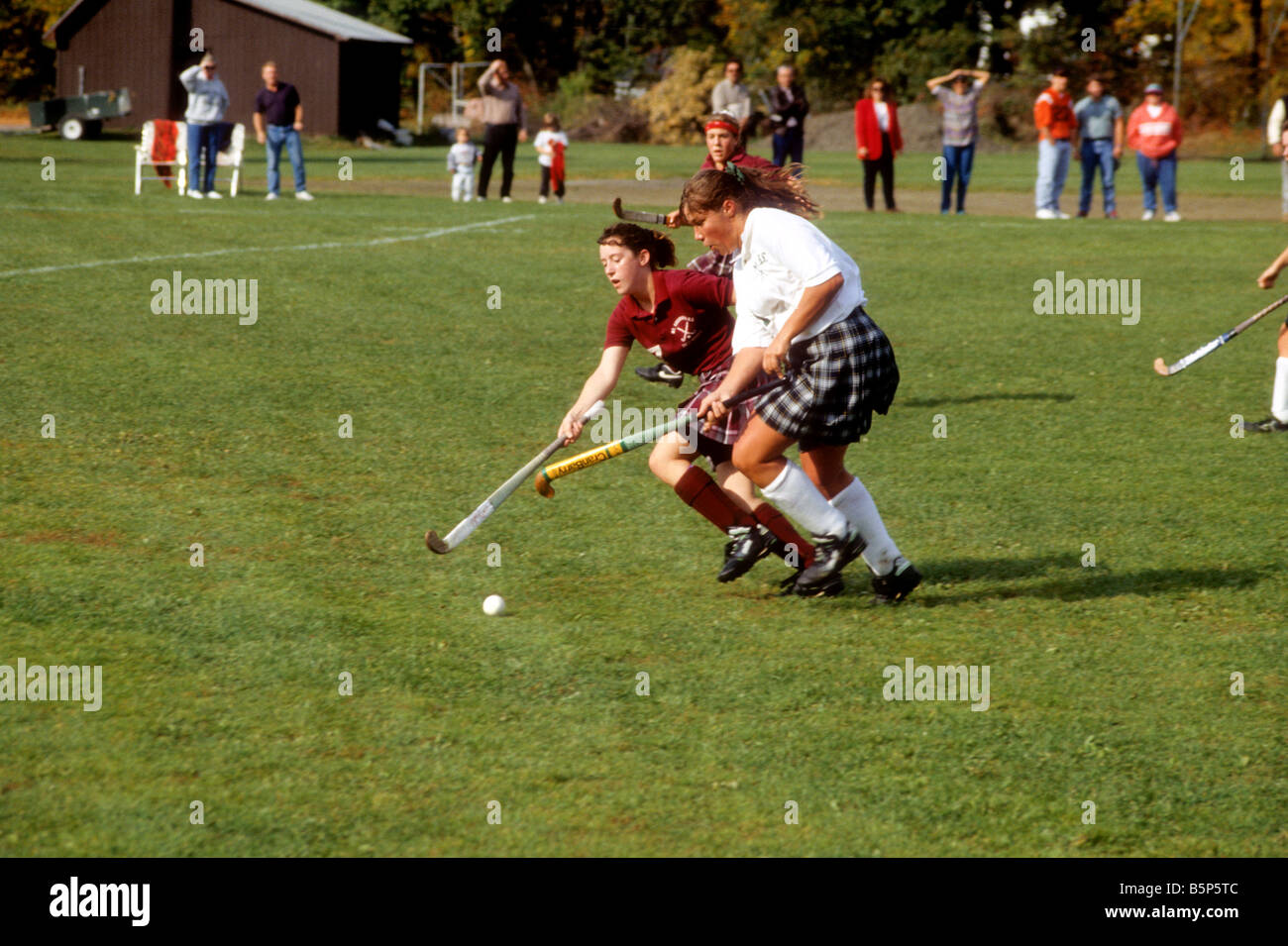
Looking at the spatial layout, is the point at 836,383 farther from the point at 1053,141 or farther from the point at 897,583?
the point at 1053,141

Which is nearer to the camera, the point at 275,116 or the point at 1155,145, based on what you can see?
the point at 275,116

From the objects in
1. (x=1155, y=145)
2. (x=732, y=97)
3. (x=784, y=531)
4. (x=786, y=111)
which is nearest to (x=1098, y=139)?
(x=1155, y=145)

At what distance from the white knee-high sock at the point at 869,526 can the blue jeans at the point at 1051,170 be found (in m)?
16.7

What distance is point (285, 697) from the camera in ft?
16.4

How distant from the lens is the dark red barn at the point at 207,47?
4531 cm

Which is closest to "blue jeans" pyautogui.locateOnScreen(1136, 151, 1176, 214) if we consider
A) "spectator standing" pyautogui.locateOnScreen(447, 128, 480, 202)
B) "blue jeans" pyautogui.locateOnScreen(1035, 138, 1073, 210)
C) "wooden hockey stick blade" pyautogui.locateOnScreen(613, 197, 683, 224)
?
"blue jeans" pyautogui.locateOnScreen(1035, 138, 1073, 210)

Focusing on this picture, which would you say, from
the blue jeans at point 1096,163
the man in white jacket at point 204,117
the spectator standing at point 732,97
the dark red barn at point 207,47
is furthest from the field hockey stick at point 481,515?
the dark red barn at point 207,47

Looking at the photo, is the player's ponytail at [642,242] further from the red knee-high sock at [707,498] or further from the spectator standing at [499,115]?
the spectator standing at [499,115]

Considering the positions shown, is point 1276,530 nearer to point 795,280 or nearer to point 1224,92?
point 795,280

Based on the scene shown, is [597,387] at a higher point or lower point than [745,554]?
higher

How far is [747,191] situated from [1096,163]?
17864mm

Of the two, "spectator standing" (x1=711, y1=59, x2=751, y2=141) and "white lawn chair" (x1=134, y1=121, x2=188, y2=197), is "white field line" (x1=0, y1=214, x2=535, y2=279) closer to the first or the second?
"spectator standing" (x1=711, y1=59, x2=751, y2=141)

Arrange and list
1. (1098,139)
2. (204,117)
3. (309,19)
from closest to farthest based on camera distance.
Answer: (204,117), (1098,139), (309,19)

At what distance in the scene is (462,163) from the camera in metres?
23.4
